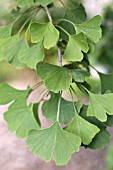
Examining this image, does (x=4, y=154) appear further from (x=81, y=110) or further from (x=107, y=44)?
(x=81, y=110)

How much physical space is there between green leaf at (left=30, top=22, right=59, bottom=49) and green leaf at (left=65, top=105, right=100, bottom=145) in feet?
0.41

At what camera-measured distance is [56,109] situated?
61cm

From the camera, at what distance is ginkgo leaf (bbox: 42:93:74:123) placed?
0.60 m

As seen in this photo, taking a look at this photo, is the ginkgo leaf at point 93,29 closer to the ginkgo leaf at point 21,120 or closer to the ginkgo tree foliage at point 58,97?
the ginkgo tree foliage at point 58,97

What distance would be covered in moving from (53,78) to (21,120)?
125mm

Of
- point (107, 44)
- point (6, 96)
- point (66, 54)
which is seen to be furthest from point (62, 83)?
point (107, 44)

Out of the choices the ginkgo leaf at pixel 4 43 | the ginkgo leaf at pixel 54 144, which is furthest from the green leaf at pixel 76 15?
the ginkgo leaf at pixel 54 144

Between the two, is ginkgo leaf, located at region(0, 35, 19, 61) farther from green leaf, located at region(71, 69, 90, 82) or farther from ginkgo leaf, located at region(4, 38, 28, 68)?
green leaf, located at region(71, 69, 90, 82)

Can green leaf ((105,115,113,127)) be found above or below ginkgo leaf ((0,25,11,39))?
below

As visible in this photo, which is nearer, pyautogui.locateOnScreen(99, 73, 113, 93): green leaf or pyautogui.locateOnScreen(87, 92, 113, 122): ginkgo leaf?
pyautogui.locateOnScreen(87, 92, 113, 122): ginkgo leaf

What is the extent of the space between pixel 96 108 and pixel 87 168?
4.87 ft

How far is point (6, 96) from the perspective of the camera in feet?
2.16

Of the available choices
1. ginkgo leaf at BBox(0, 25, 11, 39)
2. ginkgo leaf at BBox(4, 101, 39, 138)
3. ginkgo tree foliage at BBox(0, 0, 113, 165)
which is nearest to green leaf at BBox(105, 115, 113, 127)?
ginkgo tree foliage at BBox(0, 0, 113, 165)

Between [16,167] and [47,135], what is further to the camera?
[16,167]
